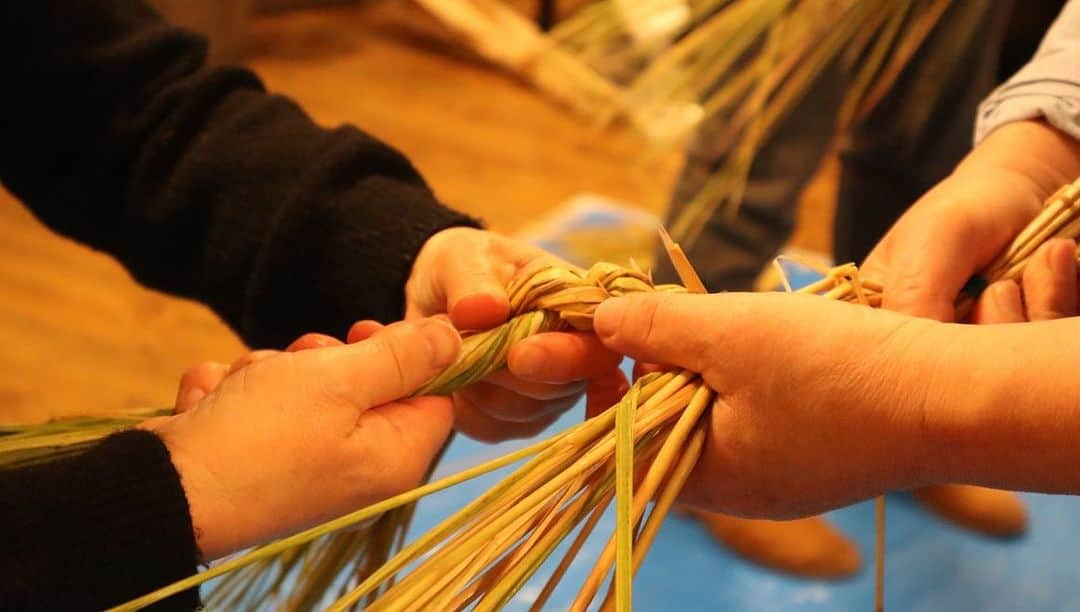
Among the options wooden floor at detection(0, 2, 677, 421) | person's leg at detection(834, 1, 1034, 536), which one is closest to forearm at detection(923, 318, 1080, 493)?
person's leg at detection(834, 1, 1034, 536)

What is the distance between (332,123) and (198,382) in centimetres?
165

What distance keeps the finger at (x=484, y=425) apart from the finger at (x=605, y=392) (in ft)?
0.17

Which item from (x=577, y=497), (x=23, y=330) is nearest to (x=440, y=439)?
(x=577, y=497)

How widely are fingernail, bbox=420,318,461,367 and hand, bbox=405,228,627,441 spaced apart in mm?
43

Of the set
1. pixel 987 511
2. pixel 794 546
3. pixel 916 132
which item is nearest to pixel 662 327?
pixel 794 546

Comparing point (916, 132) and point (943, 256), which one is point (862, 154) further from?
point (943, 256)

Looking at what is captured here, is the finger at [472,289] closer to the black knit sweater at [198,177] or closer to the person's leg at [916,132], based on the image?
the black knit sweater at [198,177]

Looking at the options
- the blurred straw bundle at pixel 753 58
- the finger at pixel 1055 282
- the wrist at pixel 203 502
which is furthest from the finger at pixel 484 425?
the blurred straw bundle at pixel 753 58

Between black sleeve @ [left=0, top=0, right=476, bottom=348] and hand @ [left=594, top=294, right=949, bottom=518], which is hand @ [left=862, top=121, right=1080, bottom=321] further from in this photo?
black sleeve @ [left=0, top=0, right=476, bottom=348]

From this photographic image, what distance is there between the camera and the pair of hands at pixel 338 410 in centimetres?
53

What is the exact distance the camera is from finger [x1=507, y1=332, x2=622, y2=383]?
644 millimetres

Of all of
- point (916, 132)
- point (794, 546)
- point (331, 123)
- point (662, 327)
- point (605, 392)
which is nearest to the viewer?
point (662, 327)

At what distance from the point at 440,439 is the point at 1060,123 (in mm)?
463

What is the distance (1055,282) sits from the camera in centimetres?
65
